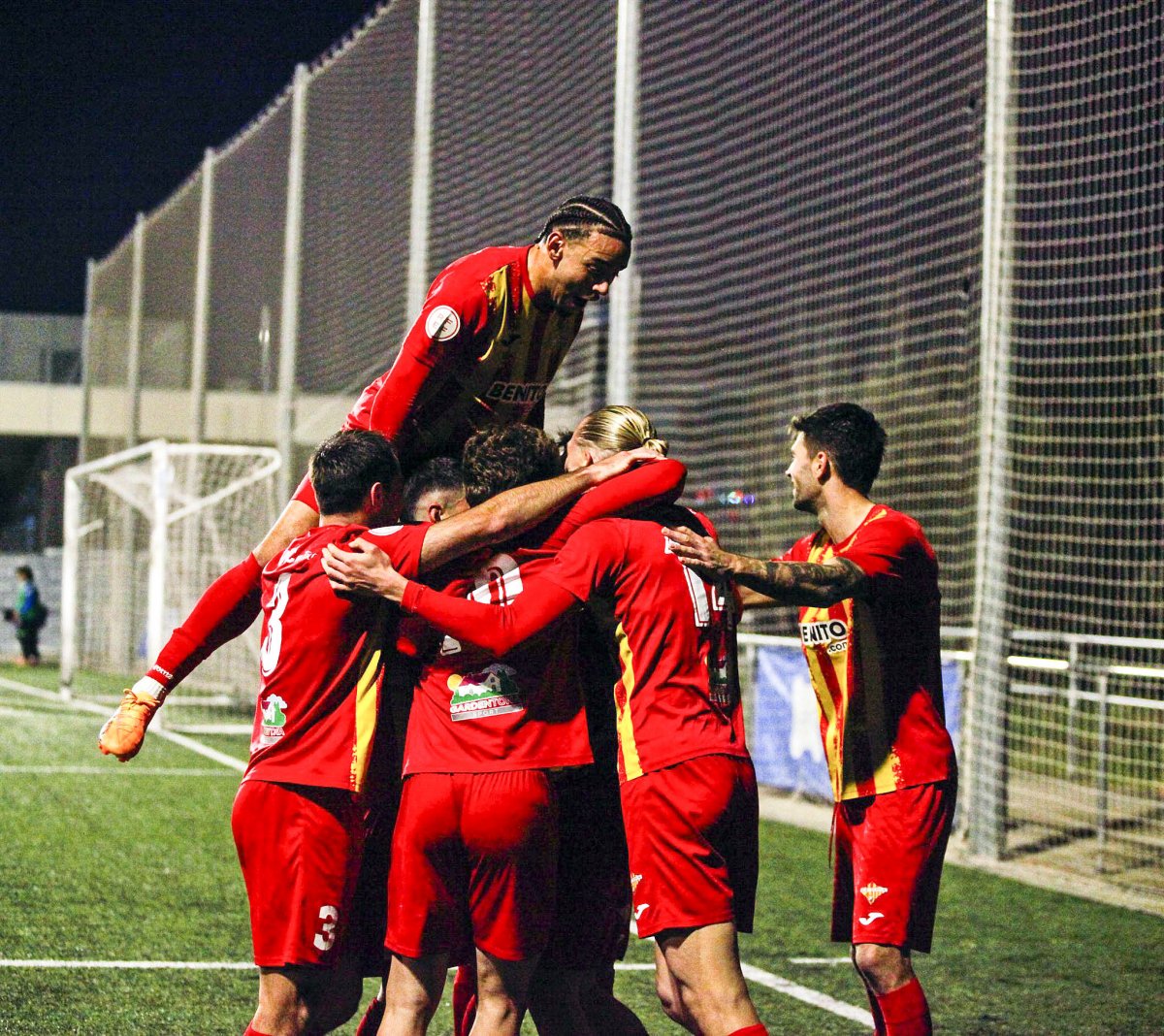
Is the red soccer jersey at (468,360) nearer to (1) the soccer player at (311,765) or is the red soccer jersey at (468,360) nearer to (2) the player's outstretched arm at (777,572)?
(1) the soccer player at (311,765)

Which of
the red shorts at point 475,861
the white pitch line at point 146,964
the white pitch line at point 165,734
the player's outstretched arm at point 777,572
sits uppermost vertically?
the player's outstretched arm at point 777,572

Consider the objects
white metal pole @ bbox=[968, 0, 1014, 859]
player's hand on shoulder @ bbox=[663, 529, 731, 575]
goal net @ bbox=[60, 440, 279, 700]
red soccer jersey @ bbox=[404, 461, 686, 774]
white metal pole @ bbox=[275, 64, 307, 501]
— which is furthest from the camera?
white metal pole @ bbox=[275, 64, 307, 501]

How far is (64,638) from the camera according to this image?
65.1 feet

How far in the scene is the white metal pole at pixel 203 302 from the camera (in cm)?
2395

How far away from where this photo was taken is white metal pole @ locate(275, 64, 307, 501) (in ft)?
59.0

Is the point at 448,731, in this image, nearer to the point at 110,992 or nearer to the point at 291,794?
the point at 291,794

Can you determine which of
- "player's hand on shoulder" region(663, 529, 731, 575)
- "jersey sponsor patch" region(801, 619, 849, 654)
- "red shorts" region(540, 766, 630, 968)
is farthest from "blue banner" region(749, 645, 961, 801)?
"player's hand on shoulder" region(663, 529, 731, 575)

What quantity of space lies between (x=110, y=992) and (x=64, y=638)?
1518 cm

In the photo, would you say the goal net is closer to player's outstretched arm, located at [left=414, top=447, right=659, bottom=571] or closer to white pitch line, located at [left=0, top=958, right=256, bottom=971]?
white pitch line, located at [left=0, top=958, right=256, bottom=971]

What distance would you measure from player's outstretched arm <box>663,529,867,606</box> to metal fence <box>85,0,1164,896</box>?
5.24 meters

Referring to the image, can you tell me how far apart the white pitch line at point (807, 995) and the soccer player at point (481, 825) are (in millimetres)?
2188

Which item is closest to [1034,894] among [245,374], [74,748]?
[74,748]

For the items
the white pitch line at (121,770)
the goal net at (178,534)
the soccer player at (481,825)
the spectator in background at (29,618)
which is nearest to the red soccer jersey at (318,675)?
the soccer player at (481,825)

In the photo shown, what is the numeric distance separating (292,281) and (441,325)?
14.6m
